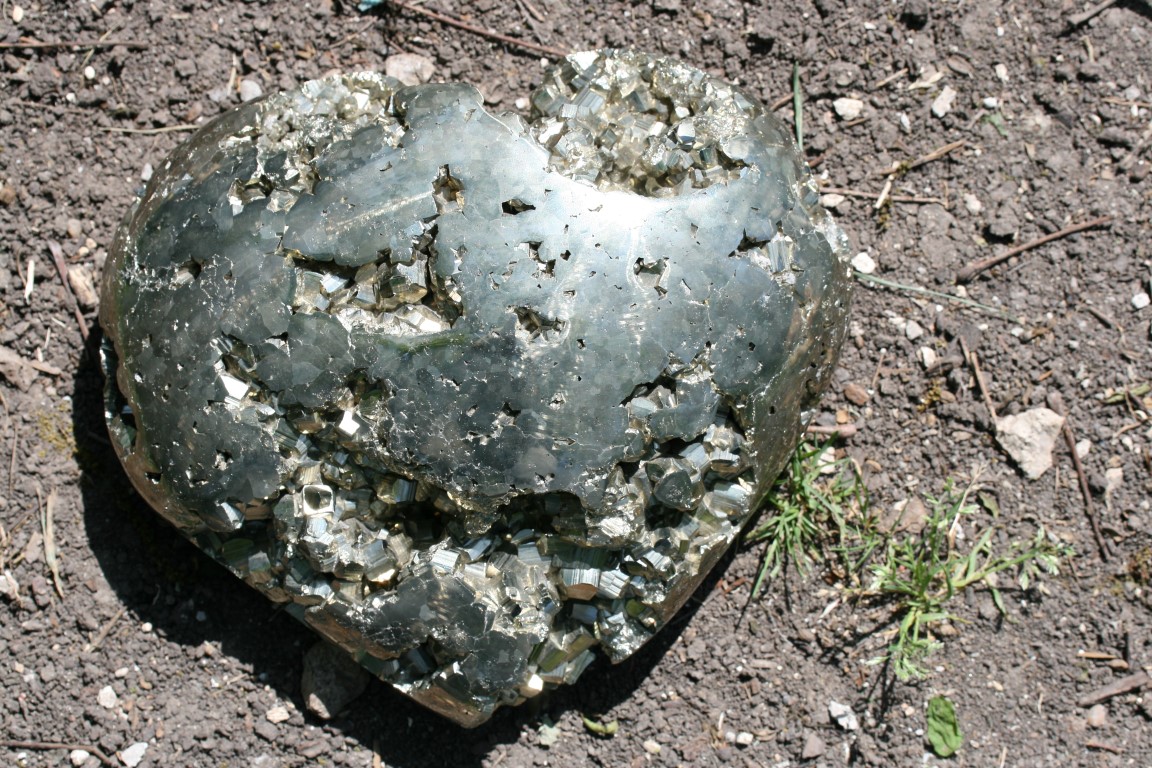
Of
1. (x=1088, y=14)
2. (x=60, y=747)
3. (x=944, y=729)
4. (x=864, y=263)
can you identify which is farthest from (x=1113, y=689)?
(x=60, y=747)

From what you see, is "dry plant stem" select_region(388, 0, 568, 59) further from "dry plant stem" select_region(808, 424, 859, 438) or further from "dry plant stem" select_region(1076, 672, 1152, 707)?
"dry plant stem" select_region(1076, 672, 1152, 707)

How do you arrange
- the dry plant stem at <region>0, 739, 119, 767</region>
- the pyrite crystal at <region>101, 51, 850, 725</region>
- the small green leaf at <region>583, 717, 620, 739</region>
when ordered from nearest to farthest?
the pyrite crystal at <region>101, 51, 850, 725</region> → the dry plant stem at <region>0, 739, 119, 767</region> → the small green leaf at <region>583, 717, 620, 739</region>

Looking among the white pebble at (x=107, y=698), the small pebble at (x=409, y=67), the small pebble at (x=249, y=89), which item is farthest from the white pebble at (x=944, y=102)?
the white pebble at (x=107, y=698)

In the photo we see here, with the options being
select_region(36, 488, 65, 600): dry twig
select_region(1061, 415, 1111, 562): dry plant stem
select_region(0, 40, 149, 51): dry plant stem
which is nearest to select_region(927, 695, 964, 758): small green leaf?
select_region(1061, 415, 1111, 562): dry plant stem

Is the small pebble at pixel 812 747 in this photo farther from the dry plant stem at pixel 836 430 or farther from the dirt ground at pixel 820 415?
the dry plant stem at pixel 836 430

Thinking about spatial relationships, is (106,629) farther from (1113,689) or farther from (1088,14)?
(1088,14)

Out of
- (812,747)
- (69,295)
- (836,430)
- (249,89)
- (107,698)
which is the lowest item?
(812,747)
